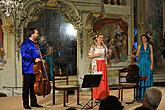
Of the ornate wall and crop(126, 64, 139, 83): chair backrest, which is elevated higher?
the ornate wall

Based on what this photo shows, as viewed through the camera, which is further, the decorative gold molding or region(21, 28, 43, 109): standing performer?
the decorative gold molding

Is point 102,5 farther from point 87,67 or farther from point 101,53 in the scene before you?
point 101,53

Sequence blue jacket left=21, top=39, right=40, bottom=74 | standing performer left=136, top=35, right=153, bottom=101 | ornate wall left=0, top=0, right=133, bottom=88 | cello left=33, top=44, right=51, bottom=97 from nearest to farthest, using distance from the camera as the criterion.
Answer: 1. cello left=33, top=44, right=51, bottom=97
2. blue jacket left=21, top=39, right=40, bottom=74
3. standing performer left=136, top=35, right=153, bottom=101
4. ornate wall left=0, top=0, right=133, bottom=88

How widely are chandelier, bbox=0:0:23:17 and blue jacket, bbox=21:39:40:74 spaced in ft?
8.41

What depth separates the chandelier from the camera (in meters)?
8.36

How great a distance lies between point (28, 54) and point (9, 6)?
2808 mm

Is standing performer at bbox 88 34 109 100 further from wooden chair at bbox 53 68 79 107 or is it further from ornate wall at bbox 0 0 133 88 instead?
ornate wall at bbox 0 0 133 88

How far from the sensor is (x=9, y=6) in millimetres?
8516

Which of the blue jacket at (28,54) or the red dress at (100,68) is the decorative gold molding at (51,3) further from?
the blue jacket at (28,54)


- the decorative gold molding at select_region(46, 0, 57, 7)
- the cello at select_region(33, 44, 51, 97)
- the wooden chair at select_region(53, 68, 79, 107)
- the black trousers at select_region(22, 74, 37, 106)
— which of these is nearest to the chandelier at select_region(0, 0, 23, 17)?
the decorative gold molding at select_region(46, 0, 57, 7)

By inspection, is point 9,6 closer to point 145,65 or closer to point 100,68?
point 100,68

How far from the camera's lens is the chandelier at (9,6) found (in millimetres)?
8364

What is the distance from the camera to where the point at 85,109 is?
6.23 meters

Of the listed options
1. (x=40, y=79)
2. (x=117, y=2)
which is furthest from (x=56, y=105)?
(x=117, y=2)
